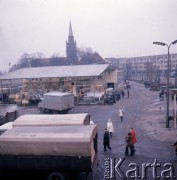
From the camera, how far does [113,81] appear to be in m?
56.7

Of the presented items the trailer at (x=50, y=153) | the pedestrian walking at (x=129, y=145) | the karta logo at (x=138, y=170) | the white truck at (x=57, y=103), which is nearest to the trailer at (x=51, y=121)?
the trailer at (x=50, y=153)

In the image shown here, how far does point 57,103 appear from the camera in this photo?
30.5m

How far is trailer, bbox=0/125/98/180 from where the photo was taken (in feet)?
33.4

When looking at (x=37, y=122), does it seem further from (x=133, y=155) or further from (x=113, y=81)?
(x=113, y=81)

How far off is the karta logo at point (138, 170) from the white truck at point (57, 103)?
17384 mm

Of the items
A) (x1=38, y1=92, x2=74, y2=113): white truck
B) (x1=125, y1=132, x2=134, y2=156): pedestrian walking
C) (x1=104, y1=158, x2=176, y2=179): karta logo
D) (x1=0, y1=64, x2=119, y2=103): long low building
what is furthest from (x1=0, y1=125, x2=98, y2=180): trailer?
(x1=0, y1=64, x2=119, y2=103): long low building

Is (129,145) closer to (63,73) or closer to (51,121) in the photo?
(51,121)

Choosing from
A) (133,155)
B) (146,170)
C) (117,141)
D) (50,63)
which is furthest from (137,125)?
(50,63)

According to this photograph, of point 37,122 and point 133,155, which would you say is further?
point 133,155

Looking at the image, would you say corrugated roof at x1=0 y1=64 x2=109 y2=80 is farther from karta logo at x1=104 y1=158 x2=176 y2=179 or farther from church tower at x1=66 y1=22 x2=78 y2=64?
church tower at x1=66 y1=22 x2=78 y2=64

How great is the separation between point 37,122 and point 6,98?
35518 mm

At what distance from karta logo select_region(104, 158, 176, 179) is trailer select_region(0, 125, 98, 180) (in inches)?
72.2

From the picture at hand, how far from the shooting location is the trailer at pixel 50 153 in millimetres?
10172

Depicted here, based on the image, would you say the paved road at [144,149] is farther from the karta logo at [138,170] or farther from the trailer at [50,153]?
the trailer at [50,153]
